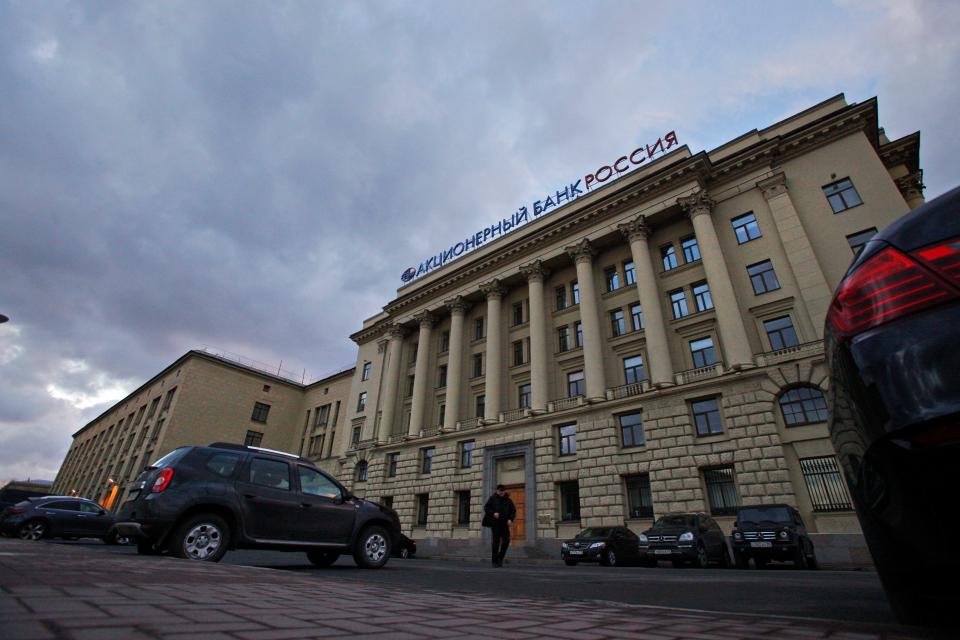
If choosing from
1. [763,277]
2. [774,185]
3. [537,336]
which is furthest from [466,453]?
[774,185]

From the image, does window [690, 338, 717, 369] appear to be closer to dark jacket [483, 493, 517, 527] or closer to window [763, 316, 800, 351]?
window [763, 316, 800, 351]

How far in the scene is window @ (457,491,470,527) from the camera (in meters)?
27.6

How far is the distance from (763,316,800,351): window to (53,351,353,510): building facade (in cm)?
3735

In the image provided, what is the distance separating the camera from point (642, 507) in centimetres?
2052

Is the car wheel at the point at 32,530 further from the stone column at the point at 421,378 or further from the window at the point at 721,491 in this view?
the window at the point at 721,491

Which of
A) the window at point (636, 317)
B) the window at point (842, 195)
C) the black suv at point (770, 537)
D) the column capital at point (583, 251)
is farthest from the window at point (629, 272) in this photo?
the black suv at point (770, 537)

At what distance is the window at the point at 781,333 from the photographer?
19969mm

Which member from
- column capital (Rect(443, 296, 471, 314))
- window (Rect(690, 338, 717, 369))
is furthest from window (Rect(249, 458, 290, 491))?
column capital (Rect(443, 296, 471, 314))

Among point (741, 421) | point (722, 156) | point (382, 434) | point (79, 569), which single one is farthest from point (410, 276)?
point (79, 569)

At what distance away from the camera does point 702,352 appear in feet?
73.8

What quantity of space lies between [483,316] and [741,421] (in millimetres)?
19751

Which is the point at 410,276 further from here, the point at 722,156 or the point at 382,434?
the point at 722,156

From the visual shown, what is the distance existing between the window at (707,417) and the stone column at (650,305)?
1.59 metres

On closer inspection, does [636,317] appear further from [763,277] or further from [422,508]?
[422,508]
